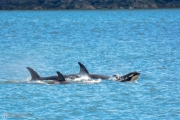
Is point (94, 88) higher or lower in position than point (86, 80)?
lower

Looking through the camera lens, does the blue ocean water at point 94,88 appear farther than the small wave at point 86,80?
No

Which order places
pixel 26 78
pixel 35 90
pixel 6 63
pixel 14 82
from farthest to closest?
pixel 6 63 → pixel 26 78 → pixel 14 82 → pixel 35 90

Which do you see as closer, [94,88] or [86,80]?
[94,88]

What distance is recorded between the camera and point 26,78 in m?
40.2

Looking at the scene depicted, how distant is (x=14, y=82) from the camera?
3756 centimetres

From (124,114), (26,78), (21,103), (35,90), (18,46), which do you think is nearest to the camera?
(124,114)

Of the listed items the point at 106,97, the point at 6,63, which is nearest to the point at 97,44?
the point at 6,63

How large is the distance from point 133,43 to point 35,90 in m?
34.6

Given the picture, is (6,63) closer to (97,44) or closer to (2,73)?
(2,73)

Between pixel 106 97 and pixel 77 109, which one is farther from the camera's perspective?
pixel 106 97

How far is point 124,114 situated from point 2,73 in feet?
48.5

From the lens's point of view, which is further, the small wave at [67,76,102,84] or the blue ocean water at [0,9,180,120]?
the small wave at [67,76,102,84]

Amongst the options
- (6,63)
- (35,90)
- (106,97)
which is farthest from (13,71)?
(106,97)

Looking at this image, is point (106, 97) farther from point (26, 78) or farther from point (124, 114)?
point (26, 78)
